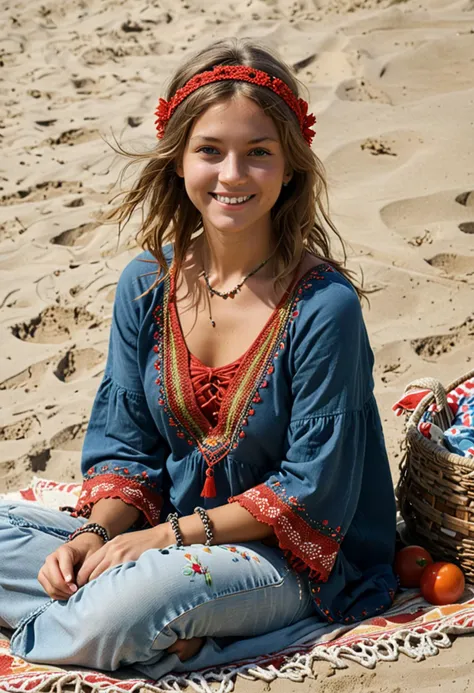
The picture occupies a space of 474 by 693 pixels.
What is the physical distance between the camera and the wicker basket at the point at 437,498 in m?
2.95

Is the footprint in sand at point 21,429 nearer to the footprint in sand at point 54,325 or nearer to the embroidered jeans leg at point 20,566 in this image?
the footprint in sand at point 54,325

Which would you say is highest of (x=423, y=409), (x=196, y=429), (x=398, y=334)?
(x=196, y=429)

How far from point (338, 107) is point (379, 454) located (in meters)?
3.82

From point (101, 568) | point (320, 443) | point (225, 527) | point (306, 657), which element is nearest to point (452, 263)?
point (320, 443)

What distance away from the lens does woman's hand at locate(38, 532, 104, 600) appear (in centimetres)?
270

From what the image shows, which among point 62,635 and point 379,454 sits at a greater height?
point 379,454

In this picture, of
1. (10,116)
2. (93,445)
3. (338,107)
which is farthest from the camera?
(10,116)

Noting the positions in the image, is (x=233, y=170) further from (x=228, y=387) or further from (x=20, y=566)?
(x=20, y=566)

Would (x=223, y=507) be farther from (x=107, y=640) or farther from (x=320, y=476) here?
(x=107, y=640)

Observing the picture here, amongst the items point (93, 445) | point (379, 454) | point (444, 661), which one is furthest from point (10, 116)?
point (444, 661)

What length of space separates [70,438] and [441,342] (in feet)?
5.28

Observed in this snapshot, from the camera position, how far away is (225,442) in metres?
2.83

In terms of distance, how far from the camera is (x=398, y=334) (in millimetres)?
4316

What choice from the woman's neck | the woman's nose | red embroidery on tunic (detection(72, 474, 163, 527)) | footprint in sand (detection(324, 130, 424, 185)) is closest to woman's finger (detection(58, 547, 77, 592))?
red embroidery on tunic (detection(72, 474, 163, 527))
